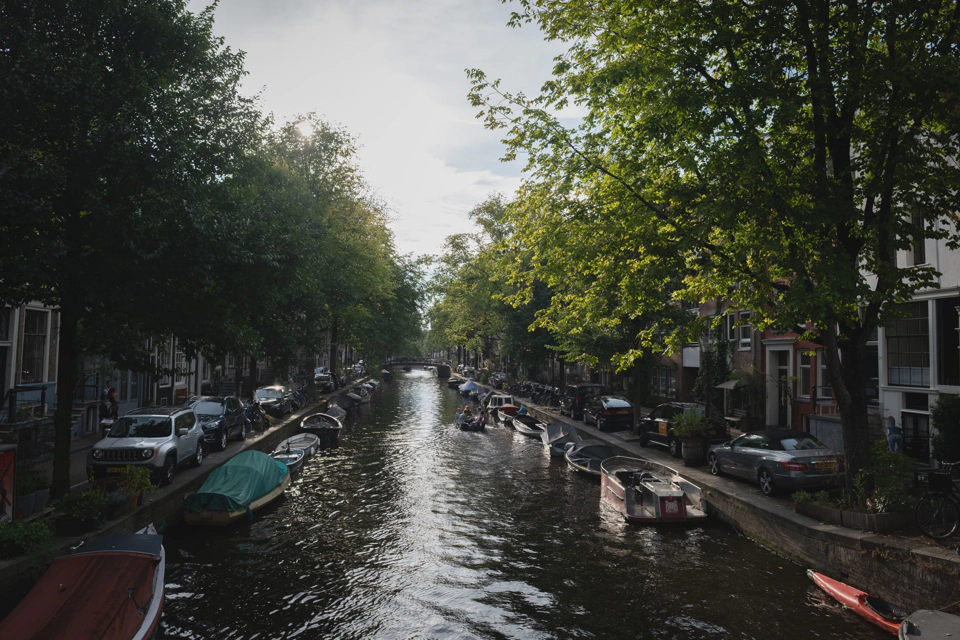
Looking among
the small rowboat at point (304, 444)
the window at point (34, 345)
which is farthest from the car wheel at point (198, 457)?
the window at point (34, 345)

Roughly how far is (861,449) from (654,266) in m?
5.50

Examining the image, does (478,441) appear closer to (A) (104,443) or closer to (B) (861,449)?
(A) (104,443)

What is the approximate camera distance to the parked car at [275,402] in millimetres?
30016

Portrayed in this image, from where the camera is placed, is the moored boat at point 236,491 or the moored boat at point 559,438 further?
the moored boat at point 559,438

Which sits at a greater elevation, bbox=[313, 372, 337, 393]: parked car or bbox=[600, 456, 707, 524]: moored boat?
bbox=[313, 372, 337, 393]: parked car

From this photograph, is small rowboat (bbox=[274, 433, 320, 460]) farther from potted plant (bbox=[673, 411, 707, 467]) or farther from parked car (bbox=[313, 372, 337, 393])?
parked car (bbox=[313, 372, 337, 393])

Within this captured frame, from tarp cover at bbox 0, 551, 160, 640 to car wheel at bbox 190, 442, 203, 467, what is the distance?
9314 mm

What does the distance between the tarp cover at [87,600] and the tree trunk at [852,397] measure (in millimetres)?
12418

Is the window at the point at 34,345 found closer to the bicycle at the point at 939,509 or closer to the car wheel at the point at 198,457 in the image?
the car wheel at the point at 198,457

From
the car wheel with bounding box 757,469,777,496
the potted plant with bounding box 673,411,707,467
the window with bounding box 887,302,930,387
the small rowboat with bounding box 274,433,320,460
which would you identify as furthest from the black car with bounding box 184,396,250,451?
the window with bounding box 887,302,930,387

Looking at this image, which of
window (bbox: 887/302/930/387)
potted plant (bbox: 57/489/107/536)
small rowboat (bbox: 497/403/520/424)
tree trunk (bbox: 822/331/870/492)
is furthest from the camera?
small rowboat (bbox: 497/403/520/424)

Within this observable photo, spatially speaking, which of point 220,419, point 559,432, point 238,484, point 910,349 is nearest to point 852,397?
point 910,349

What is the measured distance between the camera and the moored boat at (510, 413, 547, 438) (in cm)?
2992

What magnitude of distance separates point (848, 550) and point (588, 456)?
36.3 feet
